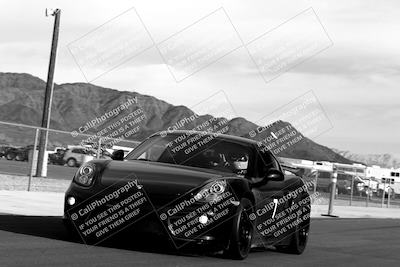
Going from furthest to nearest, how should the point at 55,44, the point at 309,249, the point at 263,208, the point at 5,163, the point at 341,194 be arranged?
the point at 341,194 < the point at 55,44 < the point at 5,163 < the point at 309,249 < the point at 263,208

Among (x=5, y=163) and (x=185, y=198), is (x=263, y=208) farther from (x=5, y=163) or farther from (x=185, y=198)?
(x=5, y=163)

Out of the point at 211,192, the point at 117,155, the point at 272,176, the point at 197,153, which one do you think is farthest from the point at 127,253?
the point at 272,176

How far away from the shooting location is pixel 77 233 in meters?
8.20

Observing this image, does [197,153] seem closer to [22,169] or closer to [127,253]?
[127,253]

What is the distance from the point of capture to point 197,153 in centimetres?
888

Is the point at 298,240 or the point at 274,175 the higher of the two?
the point at 274,175

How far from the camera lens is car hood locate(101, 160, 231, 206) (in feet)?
25.1

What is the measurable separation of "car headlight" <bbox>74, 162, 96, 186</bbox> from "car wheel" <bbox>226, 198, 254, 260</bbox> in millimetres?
1577

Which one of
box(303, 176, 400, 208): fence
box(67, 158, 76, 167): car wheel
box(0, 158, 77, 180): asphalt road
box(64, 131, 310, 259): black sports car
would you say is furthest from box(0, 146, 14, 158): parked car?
box(303, 176, 400, 208): fence

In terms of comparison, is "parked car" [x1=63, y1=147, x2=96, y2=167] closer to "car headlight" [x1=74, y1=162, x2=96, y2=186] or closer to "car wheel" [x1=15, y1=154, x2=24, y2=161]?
"car wheel" [x1=15, y1=154, x2=24, y2=161]

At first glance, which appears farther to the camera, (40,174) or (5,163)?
(40,174)

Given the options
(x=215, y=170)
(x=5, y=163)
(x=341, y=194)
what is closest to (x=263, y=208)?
(x=215, y=170)

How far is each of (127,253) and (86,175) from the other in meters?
0.95

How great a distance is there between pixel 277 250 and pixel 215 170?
209cm
